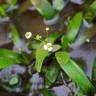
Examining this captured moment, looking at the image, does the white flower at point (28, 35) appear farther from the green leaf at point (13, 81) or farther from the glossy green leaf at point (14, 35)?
the green leaf at point (13, 81)

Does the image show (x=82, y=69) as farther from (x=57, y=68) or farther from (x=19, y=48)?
(x=19, y=48)

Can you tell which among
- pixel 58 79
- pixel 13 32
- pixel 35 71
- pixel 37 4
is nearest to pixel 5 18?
pixel 13 32

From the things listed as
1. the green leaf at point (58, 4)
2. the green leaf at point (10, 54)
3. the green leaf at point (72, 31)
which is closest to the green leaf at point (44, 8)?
the green leaf at point (58, 4)

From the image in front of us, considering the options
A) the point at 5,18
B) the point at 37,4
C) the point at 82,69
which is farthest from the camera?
the point at 5,18

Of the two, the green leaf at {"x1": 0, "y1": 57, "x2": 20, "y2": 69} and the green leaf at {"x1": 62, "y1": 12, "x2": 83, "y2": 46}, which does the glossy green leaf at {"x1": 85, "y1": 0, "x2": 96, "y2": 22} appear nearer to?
the green leaf at {"x1": 62, "y1": 12, "x2": 83, "y2": 46}

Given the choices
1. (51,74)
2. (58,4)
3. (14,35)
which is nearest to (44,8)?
(58,4)

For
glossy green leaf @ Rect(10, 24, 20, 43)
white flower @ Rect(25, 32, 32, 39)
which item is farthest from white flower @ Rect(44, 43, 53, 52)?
glossy green leaf @ Rect(10, 24, 20, 43)
